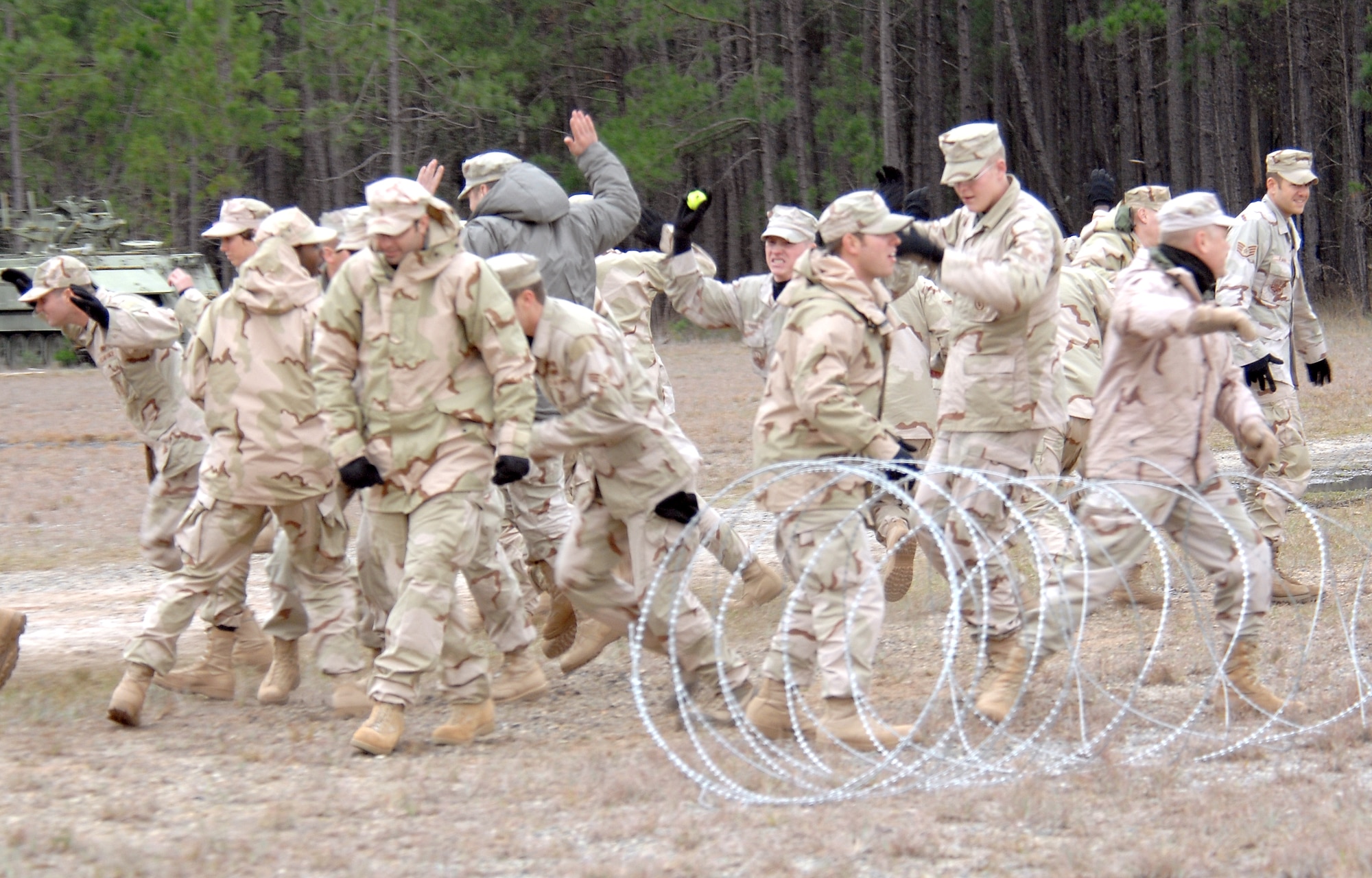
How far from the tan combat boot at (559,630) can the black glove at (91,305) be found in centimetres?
222

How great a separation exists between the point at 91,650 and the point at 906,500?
4.66m

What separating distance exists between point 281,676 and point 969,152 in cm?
334

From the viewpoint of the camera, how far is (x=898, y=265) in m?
7.93

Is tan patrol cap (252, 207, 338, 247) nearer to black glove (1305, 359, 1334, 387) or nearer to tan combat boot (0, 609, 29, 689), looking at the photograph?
tan combat boot (0, 609, 29, 689)

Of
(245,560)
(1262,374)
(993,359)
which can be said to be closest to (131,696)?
(245,560)

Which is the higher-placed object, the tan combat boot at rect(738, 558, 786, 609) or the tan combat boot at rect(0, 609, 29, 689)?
the tan combat boot at rect(0, 609, 29, 689)

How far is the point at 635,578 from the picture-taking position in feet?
19.7

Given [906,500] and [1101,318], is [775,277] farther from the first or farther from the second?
[906,500]

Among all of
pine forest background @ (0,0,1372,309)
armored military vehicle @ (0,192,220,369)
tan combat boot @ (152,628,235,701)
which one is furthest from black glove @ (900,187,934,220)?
pine forest background @ (0,0,1372,309)

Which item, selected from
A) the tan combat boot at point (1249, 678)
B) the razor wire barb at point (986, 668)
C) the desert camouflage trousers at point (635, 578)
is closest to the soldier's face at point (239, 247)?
the desert camouflage trousers at point (635, 578)

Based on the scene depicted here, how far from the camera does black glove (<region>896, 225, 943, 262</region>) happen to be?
5898 mm

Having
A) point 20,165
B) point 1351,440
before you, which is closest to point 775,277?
point 1351,440

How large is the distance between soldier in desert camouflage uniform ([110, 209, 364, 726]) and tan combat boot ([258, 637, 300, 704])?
30 centimetres

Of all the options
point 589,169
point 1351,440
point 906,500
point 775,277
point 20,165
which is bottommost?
point 1351,440
